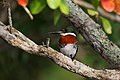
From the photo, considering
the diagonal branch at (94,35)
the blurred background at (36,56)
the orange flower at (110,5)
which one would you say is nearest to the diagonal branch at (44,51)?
the diagonal branch at (94,35)

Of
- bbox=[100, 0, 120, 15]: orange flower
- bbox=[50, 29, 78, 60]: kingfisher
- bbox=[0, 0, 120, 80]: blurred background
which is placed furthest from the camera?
bbox=[0, 0, 120, 80]: blurred background

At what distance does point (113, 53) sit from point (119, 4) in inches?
27.2

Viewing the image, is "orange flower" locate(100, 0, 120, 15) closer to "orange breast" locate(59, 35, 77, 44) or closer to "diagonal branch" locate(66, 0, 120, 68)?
"diagonal branch" locate(66, 0, 120, 68)

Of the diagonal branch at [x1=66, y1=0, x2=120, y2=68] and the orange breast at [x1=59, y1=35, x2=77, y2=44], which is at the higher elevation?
the diagonal branch at [x1=66, y1=0, x2=120, y2=68]

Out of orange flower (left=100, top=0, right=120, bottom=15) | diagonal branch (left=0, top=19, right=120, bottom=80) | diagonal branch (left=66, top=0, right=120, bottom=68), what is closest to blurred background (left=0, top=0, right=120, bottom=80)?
diagonal branch (left=66, top=0, right=120, bottom=68)

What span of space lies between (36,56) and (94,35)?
226 centimetres

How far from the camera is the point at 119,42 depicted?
204 inches

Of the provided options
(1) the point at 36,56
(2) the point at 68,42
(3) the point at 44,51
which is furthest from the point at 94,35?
(1) the point at 36,56

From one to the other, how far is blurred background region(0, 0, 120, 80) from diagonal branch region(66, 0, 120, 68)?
1370 mm

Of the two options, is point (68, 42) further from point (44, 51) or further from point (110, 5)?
point (110, 5)

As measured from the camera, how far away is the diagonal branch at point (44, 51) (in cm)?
309

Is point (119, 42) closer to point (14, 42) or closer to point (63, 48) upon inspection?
point (63, 48)

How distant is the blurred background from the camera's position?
207 inches

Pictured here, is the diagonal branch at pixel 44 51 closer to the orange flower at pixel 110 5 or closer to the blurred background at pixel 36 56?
the orange flower at pixel 110 5
